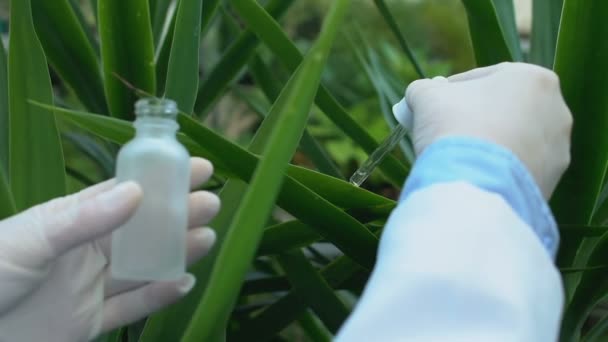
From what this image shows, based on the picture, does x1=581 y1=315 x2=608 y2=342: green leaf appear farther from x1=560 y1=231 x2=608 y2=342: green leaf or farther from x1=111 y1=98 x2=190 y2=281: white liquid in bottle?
x1=111 y1=98 x2=190 y2=281: white liquid in bottle

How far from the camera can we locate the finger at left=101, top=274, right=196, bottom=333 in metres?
0.38

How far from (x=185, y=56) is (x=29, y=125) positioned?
4.5 inches

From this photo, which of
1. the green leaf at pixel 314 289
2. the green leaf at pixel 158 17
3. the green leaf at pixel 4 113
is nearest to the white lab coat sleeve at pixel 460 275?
the green leaf at pixel 314 289

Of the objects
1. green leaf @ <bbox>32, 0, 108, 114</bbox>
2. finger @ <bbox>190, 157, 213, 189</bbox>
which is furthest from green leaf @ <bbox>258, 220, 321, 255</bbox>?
green leaf @ <bbox>32, 0, 108, 114</bbox>

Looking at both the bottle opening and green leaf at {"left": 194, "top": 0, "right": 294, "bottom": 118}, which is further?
green leaf at {"left": 194, "top": 0, "right": 294, "bottom": 118}

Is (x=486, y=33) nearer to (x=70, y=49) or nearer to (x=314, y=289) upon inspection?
(x=314, y=289)

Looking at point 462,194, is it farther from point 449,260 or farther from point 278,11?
point 278,11

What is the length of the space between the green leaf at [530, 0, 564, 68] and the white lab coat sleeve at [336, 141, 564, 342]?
1.14 ft

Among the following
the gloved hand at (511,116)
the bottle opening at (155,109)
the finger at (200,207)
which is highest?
the bottle opening at (155,109)

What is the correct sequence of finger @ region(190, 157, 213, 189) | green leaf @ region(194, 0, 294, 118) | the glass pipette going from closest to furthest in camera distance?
finger @ region(190, 157, 213, 189) < the glass pipette < green leaf @ region(194, 0, 294, 118)

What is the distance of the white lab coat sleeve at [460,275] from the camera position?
0.26 m

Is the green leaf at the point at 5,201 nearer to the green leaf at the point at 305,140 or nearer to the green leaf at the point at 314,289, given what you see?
the green leaf at the point at 314,289

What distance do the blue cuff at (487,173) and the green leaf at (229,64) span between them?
41 cm

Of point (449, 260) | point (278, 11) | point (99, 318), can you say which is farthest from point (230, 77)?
point (449, 260)
